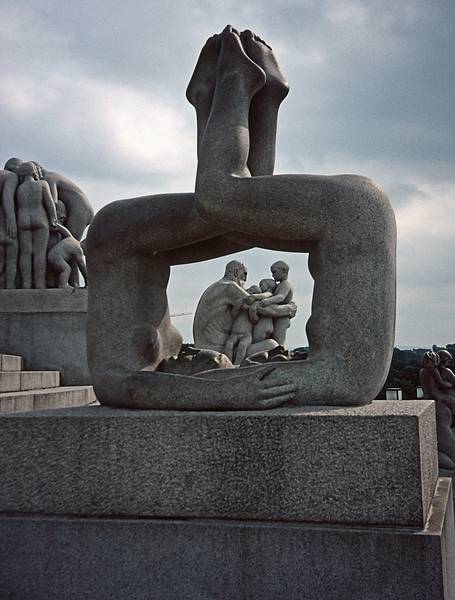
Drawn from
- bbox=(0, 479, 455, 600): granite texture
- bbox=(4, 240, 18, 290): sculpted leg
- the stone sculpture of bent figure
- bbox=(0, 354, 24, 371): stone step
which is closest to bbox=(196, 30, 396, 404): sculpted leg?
the stone sculpture of bent figure

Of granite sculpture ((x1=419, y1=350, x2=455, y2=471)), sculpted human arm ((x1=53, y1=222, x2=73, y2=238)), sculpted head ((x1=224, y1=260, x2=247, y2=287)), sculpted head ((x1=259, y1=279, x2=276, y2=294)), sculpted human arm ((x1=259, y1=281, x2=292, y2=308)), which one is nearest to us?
granite sculpture ((x1=419, y1=350, x2=455, y2=471))

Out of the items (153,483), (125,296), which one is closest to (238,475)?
(153,483)

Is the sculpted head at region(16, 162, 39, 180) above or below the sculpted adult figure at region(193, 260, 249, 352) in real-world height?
above

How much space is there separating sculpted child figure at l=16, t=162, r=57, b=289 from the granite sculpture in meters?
5.99

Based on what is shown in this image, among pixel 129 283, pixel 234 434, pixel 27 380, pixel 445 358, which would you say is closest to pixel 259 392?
pixel 234 434

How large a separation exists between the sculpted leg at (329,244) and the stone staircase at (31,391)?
3984 mm

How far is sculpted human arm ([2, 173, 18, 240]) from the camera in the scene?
10695 millimetres

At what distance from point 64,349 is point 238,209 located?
660 centimetres

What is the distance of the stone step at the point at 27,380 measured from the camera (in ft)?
25.1

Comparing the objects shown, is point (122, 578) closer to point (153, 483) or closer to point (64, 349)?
point (153, 483)

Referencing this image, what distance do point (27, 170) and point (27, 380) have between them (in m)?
4.27

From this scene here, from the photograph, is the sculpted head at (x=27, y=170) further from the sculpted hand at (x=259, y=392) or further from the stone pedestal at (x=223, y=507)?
the sculpted hand at (x=259, y=392)

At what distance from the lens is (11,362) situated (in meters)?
8.80

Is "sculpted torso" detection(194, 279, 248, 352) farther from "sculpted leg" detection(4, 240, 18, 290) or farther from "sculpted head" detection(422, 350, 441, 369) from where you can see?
"sculpted head" detection(422, 350, 441, 369)
